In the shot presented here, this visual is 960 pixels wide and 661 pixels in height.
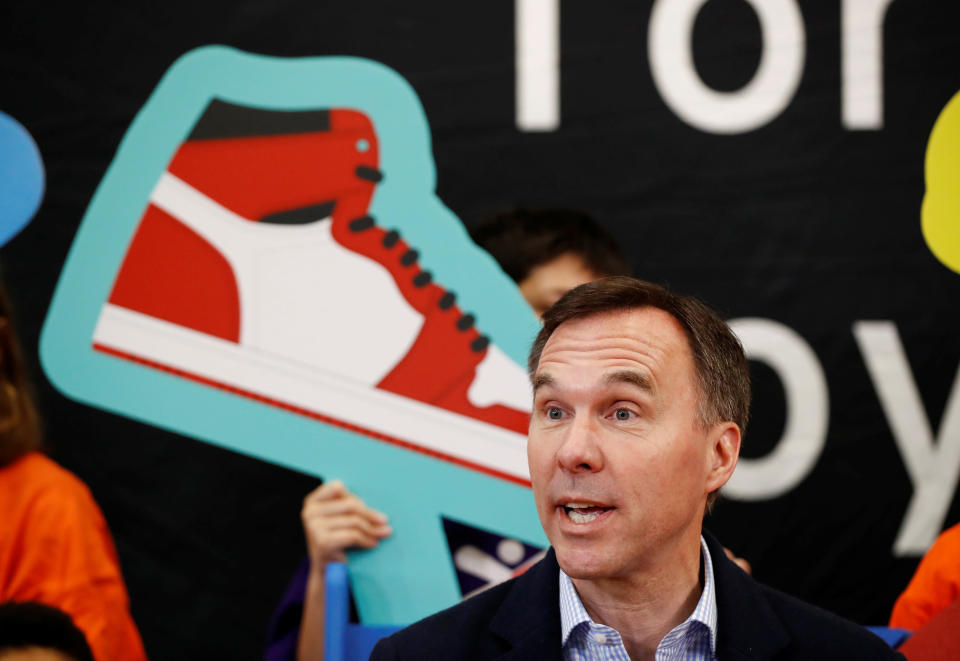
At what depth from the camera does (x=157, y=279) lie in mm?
1793

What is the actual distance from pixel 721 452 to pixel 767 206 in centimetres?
92

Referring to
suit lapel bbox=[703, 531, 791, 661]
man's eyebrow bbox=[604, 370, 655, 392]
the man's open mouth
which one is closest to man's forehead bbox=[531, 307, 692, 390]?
man's eyebrow bbox=[604, 370, 655, 392]

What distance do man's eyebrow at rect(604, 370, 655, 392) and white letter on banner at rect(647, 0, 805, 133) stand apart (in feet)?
3.32

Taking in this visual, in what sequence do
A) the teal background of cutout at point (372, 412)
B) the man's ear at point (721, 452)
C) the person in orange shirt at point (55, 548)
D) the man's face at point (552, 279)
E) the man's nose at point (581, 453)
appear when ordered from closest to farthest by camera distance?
the man's nose at point (581, 453) < the man's ear at point (721, 452) < the person in orange shirt at point (55, 548) < the teal background of cutout at point (372, 412) < the man's face at point (552, 279)

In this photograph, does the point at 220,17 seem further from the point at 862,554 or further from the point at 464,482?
the point at 862,554

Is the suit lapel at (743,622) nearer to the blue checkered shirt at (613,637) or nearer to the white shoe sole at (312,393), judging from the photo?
the blue checkered shirt at (613,637)

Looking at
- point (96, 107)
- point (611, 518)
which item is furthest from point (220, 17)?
point (611, 518)

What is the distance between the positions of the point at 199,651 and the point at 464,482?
26.0 inches

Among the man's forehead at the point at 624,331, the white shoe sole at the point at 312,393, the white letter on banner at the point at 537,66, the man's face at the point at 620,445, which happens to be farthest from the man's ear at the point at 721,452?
the white letter on banner at the point at 537,66

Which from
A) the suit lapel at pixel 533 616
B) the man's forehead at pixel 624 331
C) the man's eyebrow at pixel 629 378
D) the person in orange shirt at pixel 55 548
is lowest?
the person in orange shirt at pixel 55 548

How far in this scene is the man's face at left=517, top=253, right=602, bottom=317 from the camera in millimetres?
1839

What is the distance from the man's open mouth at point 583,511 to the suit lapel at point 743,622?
0.59 feet

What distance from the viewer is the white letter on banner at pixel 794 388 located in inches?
79.5

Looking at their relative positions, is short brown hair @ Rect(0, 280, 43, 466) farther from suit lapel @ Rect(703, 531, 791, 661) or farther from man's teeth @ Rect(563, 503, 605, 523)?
suit lapel @ Rect(703, 531, 791, 661)
